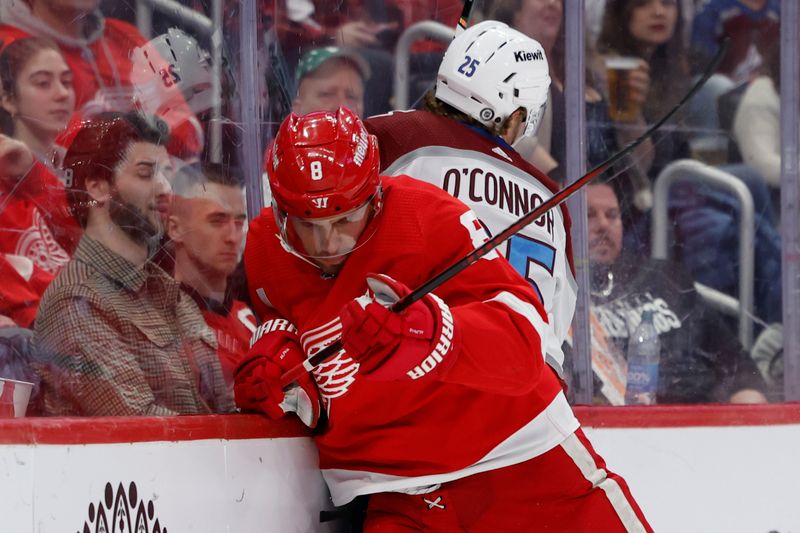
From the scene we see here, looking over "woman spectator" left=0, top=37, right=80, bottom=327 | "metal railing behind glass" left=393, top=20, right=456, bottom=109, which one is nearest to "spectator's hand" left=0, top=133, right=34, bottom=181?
"woman spectator" left=0, top=37, right=80, bottom=327

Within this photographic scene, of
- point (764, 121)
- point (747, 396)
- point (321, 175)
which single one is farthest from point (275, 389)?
point (764, 121)

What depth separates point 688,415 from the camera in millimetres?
3594

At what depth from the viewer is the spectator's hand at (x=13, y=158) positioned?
2.14 meters

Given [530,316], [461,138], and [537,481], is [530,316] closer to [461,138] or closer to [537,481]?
[537,481]

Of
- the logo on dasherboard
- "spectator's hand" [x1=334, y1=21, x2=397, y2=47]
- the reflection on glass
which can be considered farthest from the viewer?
the reflection on glass

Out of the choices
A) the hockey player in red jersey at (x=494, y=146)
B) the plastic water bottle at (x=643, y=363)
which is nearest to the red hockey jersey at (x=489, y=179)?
the hockey player in red jersey at (x=494, y=146)

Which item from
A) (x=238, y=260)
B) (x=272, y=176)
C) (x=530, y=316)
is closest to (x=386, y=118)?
(x=238, y=260)

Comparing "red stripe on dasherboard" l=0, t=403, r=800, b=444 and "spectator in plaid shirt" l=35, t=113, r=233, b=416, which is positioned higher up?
"spectator in plaid shirt" l=35, t=113, r=233, b=416

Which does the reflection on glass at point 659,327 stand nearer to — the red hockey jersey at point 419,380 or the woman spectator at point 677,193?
the woman spectator at point 677,193

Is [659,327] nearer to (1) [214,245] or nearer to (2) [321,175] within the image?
(1) [214,245]

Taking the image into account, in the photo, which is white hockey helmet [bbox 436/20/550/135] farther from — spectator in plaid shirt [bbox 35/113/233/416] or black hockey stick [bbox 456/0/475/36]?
spectator in plaid shirt [bbox 35/113/233/416]

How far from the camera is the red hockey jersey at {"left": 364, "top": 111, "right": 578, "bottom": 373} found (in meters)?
2.76

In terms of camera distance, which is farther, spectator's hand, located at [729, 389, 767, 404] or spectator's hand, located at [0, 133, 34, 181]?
spectator's hand, located at [729, 389, 767, 404]

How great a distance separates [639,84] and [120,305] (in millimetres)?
1971
